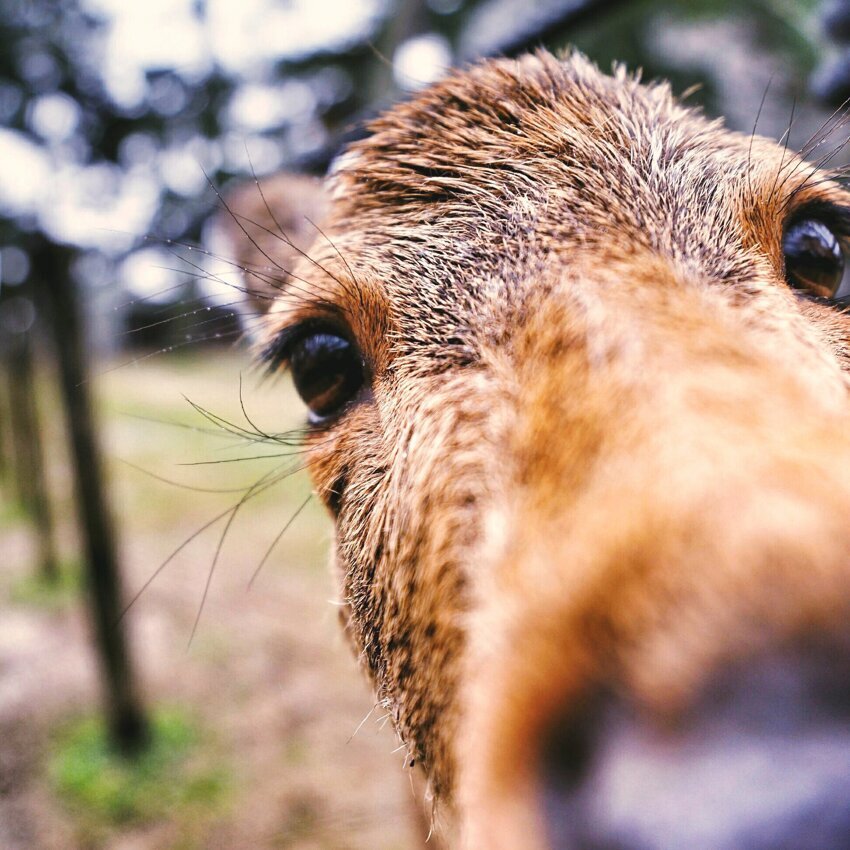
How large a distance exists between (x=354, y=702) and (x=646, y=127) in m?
7.00

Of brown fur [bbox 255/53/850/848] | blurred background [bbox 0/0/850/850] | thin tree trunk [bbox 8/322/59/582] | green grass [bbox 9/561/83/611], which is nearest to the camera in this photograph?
brown fur [bbox 255/53/850/848]

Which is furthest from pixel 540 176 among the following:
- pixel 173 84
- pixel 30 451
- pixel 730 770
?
pixel 30 451

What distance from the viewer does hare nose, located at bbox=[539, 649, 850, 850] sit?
711 mm

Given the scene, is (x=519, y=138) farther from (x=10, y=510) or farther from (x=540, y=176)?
(x=10, y=510)

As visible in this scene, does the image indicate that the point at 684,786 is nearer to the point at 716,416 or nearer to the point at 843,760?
the point at 843,760

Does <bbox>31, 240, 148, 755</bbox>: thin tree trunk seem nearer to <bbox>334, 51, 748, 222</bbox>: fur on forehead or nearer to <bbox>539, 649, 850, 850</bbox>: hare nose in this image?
<bbox>334, 51, 748, 222</bbox>: fur on forehead

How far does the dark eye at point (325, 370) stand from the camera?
2178 mm

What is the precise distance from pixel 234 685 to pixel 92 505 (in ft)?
9.32

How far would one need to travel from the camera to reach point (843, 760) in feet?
2.38

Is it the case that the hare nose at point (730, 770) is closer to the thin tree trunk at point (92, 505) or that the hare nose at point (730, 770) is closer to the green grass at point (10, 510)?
the thin tree trunk at point (92, 505)

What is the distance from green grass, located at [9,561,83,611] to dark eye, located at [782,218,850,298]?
10.3 m

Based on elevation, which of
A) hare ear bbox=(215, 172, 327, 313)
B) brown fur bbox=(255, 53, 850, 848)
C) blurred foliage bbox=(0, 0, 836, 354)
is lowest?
brown fur bbox=(255, 53, 850, 848)

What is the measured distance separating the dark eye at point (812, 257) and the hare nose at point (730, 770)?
5.35ft

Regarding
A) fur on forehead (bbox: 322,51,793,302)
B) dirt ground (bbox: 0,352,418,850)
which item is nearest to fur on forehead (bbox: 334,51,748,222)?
fur on forehead (bbox: 322,51,793,302)
